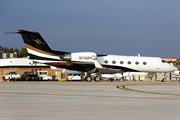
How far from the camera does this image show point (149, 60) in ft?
131

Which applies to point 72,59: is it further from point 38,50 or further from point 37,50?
point 37,50

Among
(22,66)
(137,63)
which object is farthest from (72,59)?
(22,66)

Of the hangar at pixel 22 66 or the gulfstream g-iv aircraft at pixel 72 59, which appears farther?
the hangar at pixel 22 66

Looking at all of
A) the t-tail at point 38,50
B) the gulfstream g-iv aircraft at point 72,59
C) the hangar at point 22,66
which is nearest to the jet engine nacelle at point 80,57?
the gulfstream g-iv aircraft at point 72,59

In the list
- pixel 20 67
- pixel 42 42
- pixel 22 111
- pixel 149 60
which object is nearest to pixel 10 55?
pixel 20 67

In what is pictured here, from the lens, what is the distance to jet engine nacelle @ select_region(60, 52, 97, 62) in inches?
1444

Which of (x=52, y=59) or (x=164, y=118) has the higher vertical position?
(x=52, y=59)

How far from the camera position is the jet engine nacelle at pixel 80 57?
3669 centimetres

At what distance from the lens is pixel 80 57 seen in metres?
37.2

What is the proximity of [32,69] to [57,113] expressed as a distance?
2130 inches

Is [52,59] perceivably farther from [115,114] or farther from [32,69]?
[115,114]

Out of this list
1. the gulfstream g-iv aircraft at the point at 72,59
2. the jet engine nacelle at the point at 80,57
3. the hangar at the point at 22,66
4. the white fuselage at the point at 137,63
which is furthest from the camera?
the hangar at the point at 22,66

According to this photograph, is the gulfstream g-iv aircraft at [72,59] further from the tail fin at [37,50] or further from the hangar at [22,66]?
the hangar at [22,66]

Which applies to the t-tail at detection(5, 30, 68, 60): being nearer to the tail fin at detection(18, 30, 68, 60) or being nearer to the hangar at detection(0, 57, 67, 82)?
the tail fin at detection(18, 30, 68, 60)
